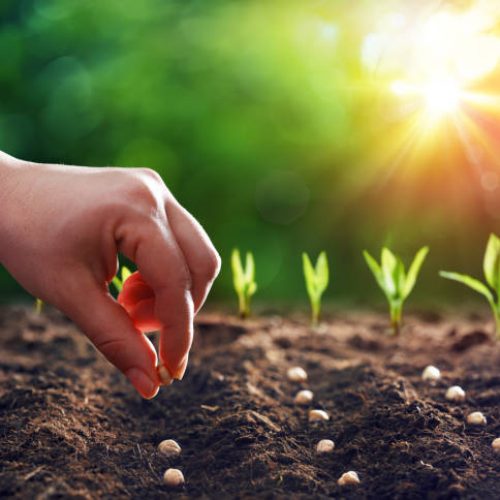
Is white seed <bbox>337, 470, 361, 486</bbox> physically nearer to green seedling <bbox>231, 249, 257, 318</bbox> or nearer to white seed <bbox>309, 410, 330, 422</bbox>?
white seed <bbox>309, 410, 330, 422</bbox>

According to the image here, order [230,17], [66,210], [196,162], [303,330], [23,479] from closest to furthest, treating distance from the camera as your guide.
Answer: [66,210] → [23,479] → [303,330] → [230,17] → [196,162]

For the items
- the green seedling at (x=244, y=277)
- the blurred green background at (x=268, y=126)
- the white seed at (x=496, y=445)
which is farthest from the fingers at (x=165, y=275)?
the blurred green background at (x=268, y=126)

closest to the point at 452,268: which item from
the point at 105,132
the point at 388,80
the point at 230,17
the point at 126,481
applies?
the point at 388,80

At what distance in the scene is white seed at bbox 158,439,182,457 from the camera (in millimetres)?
1668

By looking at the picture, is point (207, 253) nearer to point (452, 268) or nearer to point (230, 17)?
point (230, 17)

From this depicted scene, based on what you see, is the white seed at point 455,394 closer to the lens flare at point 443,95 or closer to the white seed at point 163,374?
the white seed at point 163,374

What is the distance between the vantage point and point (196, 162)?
3584 mm

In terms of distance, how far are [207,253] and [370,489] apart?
62 cm

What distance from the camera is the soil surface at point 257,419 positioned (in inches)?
58.7

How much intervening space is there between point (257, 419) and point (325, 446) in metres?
0.19

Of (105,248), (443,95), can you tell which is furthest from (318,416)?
(443,95)

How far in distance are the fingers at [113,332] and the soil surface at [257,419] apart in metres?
0.27

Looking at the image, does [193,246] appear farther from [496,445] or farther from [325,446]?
[496,445]

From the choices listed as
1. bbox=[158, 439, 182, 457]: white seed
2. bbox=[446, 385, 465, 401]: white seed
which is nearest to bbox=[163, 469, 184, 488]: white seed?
bbox=[158, 439, 182, 457]: white seed
